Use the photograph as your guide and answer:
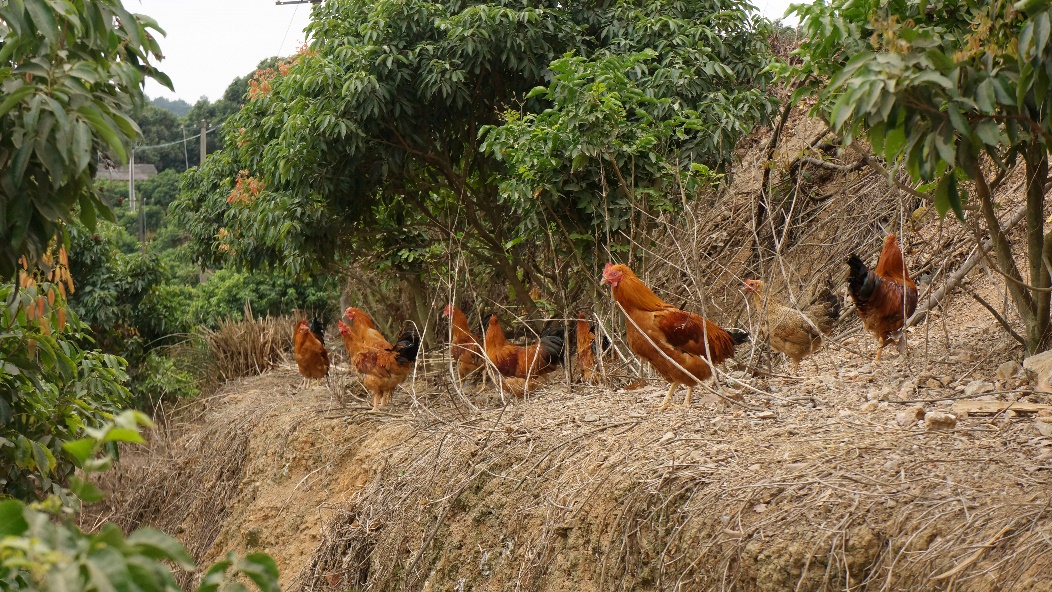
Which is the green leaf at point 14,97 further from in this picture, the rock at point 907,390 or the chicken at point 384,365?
the chicken at point 384,365

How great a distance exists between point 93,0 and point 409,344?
5650mm

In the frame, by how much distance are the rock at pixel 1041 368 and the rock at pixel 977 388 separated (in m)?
0.20

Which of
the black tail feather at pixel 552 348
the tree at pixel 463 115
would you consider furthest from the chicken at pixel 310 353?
the black tail feather at pixel 552 348

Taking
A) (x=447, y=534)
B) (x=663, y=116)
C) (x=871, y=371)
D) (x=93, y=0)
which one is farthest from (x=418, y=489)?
(x=93, y=0)

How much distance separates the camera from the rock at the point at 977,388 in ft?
15.6

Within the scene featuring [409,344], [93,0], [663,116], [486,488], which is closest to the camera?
[93,0]

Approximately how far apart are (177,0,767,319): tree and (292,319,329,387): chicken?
0.75 metres

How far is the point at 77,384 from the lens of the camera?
4.37 m

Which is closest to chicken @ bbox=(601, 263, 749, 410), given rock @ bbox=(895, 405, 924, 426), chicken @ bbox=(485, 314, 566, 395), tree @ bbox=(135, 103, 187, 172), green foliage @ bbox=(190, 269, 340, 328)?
rock @ bbox=(895, 405, 924, 426)

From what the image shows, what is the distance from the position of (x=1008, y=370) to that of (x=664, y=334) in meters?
1.86

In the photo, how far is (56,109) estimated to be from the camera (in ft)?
7.75

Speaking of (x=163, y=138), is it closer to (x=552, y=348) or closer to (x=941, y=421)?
(x=552, y=348)

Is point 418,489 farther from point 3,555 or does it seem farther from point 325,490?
point 3,555

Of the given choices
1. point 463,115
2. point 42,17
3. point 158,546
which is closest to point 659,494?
point 42,17
